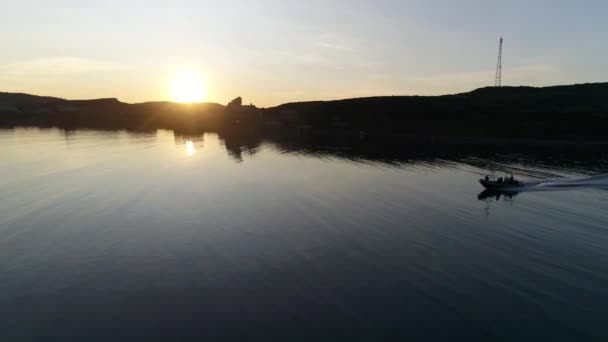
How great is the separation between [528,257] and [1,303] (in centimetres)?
4722

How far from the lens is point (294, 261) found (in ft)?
107

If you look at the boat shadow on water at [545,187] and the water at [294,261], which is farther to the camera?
the boat shadow on water at [545,187]

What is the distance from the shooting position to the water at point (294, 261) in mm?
23109

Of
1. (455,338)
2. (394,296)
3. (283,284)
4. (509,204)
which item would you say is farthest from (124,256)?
(509,204)

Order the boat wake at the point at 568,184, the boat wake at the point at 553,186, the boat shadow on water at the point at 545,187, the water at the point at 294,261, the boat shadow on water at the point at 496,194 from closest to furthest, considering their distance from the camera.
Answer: the water at the point at 294,261 → the boat shadow on water at the point at 496,194 → the boat shadow on water at the point at 545,187 → the boat wake at the point at 553,186 → the boat wake at the point at 568,184

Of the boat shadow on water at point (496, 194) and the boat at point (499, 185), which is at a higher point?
the boat at point (499, 185)

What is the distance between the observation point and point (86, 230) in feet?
131

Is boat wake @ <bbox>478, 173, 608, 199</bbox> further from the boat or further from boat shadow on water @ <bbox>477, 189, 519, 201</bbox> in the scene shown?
the boat

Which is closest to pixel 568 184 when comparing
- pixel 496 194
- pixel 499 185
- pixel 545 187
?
pixel 545 187

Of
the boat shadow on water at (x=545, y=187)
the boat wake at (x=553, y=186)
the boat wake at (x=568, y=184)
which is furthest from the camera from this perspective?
the boat wake at (x=568, y=184)

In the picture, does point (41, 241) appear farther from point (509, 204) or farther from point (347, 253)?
point (509, 204)

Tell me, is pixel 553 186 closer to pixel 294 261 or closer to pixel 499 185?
pixel 499 185

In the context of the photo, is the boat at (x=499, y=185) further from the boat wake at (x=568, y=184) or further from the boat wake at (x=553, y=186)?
the boat wake at (x=568, y=184)

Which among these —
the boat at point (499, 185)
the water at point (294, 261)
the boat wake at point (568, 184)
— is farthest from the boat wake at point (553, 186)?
the water at point (294, 261)
